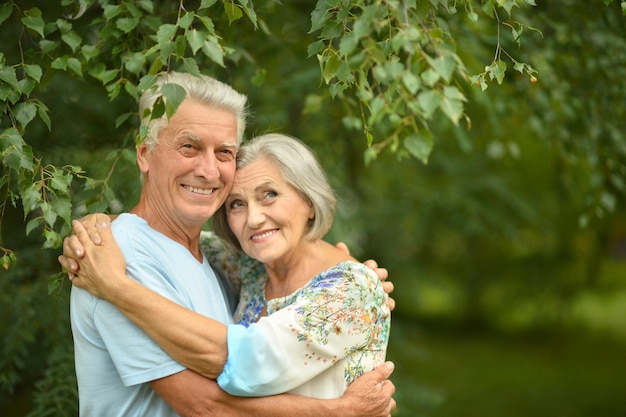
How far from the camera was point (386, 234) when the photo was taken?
288 inches

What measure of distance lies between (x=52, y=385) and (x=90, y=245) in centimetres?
138

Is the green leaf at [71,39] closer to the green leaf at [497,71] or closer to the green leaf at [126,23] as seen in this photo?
the green leaf at [126,23]

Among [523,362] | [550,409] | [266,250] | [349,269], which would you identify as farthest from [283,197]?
[523,362]

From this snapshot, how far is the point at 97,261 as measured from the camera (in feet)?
7.51

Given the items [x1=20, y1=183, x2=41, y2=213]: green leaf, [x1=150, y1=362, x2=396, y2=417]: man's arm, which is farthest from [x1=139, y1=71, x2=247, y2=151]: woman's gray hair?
[x1=150, y1=362, x2=396, y2=417]: man's arm

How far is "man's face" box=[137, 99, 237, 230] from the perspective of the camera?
2572 millimetres

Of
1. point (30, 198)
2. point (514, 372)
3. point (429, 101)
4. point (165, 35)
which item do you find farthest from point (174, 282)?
point (514, 372)

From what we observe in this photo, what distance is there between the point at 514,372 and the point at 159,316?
827cm

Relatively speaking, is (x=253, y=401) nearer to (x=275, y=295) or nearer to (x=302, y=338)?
(x=302, y=338)

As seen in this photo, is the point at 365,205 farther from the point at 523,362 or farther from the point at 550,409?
the point at 523,362

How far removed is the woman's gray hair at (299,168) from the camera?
2.77 metres

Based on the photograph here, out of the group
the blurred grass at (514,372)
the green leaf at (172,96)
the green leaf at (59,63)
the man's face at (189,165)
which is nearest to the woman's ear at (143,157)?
the man's face at (189,165)

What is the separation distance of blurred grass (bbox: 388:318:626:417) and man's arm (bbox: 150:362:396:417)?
3.31 meters

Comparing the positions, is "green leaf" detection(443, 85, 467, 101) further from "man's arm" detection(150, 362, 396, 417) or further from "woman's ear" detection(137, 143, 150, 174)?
"woman's ear" detection(137, 143, 150, 174)
